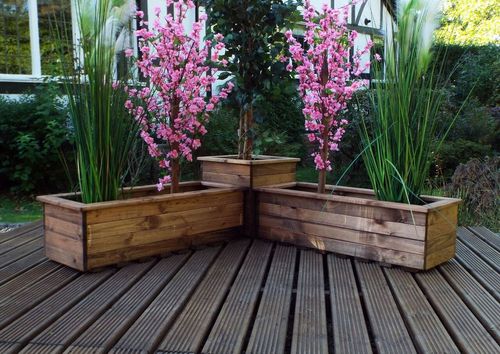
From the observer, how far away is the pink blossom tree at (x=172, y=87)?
9.98 feet

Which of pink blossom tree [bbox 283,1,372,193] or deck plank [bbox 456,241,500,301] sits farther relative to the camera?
pink blossom tree [bbox 283,1,372,193]

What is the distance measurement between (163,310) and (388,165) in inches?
54.6

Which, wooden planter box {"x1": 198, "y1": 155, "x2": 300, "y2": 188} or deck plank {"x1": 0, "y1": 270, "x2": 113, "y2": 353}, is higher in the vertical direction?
wooden planter box {"x1": 198, "y1": 155, "x2": 300, "y2": 188}

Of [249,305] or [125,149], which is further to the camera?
[125,149]

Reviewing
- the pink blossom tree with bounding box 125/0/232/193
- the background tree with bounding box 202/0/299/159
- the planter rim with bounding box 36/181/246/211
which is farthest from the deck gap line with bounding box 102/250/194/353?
the background tree with bounding box 202/0/299/159

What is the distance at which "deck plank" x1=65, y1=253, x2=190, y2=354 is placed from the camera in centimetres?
177

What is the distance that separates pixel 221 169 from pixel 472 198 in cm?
233

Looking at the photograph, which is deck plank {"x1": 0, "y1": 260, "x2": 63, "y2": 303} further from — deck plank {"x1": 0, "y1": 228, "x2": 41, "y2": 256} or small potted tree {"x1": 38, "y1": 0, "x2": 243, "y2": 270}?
deck plank {"x1": 0, "y1": 228, "x2": 41, "y2": 256}

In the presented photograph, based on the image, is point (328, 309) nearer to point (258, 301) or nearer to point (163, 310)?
point (258, 301)

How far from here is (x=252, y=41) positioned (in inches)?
134

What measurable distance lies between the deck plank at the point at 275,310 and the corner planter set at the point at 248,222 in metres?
0.30

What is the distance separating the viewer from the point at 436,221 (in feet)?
8.74

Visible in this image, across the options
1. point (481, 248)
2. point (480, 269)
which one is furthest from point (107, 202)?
point (481, 248)

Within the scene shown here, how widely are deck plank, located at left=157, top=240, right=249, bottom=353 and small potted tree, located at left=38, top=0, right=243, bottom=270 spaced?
0.34 metres
